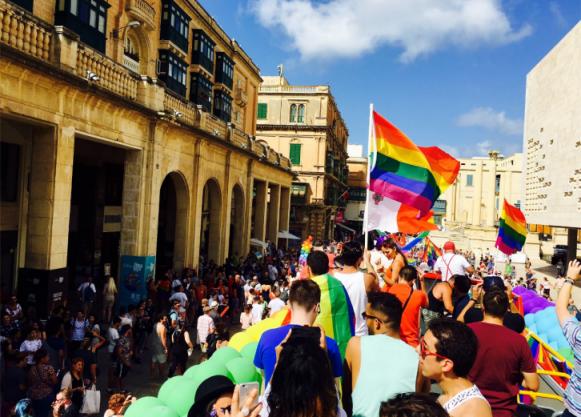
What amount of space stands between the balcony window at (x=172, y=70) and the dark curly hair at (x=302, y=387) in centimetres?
1910

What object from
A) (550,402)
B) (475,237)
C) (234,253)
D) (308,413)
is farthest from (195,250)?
(475,237)

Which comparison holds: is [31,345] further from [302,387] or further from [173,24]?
[173,24]

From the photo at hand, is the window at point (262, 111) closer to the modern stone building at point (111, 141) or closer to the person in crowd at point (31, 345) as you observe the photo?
the modern stone building at point (111, 141)

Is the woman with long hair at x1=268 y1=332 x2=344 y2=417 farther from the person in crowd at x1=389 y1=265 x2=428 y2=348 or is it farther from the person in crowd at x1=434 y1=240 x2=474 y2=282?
the person in crowd at x1=434 y1=240 x2=474 y2=282

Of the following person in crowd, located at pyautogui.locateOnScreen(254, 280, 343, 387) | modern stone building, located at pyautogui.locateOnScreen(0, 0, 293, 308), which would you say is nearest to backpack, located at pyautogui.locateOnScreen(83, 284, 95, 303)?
modern stone building, located at pyautogui.locateOnScreen(0, 0, 293, 308)

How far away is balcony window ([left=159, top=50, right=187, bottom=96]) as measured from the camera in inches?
779

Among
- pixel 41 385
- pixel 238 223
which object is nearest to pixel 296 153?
pixel 238 223

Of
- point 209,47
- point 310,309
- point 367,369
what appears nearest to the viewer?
point 367,369

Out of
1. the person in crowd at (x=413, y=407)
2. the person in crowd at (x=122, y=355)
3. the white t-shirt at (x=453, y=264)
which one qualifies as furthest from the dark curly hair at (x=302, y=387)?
the person in crowd at (x=122, y=355)

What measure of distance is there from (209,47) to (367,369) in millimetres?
23457

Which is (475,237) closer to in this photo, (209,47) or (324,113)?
(324,113)

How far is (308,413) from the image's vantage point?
2.44 metres

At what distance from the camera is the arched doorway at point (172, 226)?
19.0 metres

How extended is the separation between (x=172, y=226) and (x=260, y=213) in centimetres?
920
